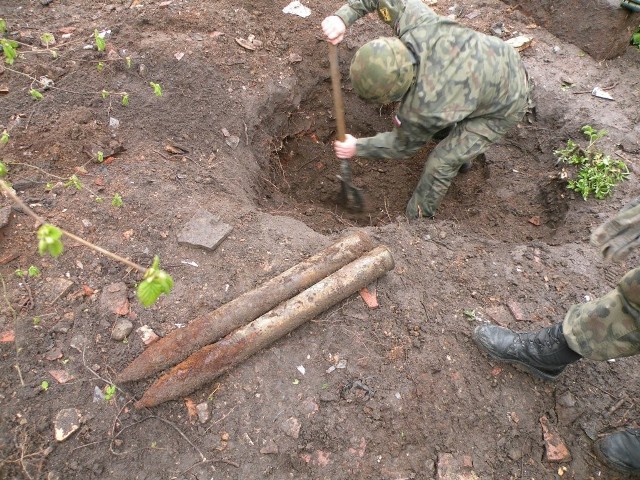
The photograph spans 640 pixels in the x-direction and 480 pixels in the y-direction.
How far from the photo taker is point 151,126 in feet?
11.3

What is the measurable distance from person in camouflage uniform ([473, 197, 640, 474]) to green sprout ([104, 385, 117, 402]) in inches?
80.7

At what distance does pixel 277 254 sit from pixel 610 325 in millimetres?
1865

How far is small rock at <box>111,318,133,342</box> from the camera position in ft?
7.96

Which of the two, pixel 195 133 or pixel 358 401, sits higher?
pixel 195 133

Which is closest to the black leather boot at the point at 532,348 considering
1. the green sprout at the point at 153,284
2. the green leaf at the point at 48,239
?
the green sprout at the point at 153,284

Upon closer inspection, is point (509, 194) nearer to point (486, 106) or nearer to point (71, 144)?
point (486, 106)

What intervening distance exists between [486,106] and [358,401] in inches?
87.6

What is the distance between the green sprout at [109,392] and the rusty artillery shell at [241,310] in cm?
5

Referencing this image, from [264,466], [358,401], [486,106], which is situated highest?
[486,106]

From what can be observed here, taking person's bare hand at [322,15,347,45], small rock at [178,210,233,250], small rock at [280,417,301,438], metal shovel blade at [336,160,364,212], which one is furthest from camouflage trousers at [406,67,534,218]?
small rock at [280,417,301,438]

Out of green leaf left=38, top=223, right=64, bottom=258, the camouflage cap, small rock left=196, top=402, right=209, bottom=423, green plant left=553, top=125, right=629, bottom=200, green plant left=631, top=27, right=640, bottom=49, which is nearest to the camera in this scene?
green leaf left=38, top=223, right=64, bottom=258

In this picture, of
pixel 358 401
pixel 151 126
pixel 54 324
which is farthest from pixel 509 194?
pixel 54 324

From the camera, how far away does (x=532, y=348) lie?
2.41 m

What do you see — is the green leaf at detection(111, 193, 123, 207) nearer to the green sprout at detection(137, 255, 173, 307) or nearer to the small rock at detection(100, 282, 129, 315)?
the small rock at detection(100, 282, 129, 315)
